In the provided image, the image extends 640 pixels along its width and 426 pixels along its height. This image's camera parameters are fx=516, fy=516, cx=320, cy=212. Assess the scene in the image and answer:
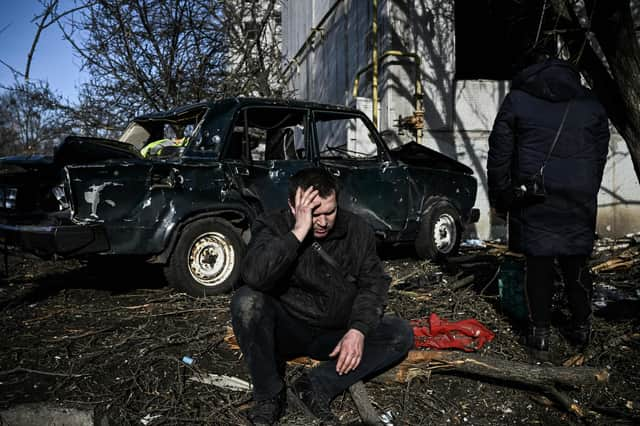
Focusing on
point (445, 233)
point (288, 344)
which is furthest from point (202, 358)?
point (445, 233)

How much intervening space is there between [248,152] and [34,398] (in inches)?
112

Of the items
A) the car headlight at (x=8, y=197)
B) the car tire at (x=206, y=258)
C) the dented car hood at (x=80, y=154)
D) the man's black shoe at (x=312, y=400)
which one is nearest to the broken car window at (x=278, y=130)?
the car tire at (x=206, y=258)

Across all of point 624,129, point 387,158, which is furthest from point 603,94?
point 387,158

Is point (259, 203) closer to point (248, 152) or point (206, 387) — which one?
point (248, 152)

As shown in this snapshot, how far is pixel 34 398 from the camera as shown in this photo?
2750 millimetres

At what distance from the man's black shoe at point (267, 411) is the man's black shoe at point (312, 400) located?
96 mm

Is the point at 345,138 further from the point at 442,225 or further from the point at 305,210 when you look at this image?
the point at 305,210

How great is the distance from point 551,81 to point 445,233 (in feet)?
12.7

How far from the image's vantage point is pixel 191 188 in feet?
14.8

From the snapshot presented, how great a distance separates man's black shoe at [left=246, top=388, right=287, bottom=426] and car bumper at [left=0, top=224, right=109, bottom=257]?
222 cm

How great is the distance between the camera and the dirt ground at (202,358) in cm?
265

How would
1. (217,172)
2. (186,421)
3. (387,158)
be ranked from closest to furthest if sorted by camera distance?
(186,421) → (217,172) → (387,158)

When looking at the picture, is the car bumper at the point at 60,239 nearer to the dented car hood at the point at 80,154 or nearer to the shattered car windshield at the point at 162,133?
the dented car hood at the point at 80,154

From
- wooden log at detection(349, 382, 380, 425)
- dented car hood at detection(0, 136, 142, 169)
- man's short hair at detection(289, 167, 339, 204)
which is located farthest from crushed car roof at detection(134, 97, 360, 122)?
wooden log at detection(349, 382, 380, 425)
